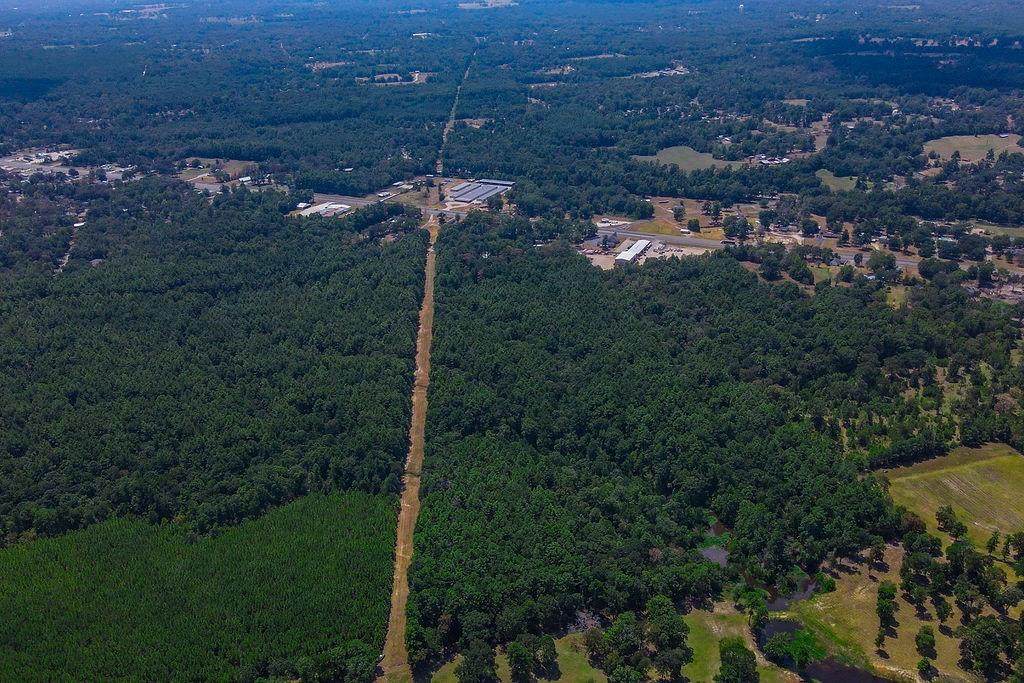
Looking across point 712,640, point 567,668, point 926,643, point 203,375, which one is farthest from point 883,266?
point 203,375

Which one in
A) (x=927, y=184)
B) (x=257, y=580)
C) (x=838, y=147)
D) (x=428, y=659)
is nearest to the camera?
(x=428, y=659)

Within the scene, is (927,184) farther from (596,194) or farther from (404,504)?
(404,504)

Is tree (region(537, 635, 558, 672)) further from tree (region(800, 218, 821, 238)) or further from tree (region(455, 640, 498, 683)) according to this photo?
tree (region(800, 218, 821, 238))

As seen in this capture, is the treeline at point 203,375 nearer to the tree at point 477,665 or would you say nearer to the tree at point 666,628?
the tree at point 477,665

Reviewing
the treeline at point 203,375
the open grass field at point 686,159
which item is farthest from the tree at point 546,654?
the open grass field at point 686,159

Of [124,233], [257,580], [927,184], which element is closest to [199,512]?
[257,580]

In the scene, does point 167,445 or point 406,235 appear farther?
point 406,235

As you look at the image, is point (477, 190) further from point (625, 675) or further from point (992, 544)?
point (625, 675)
